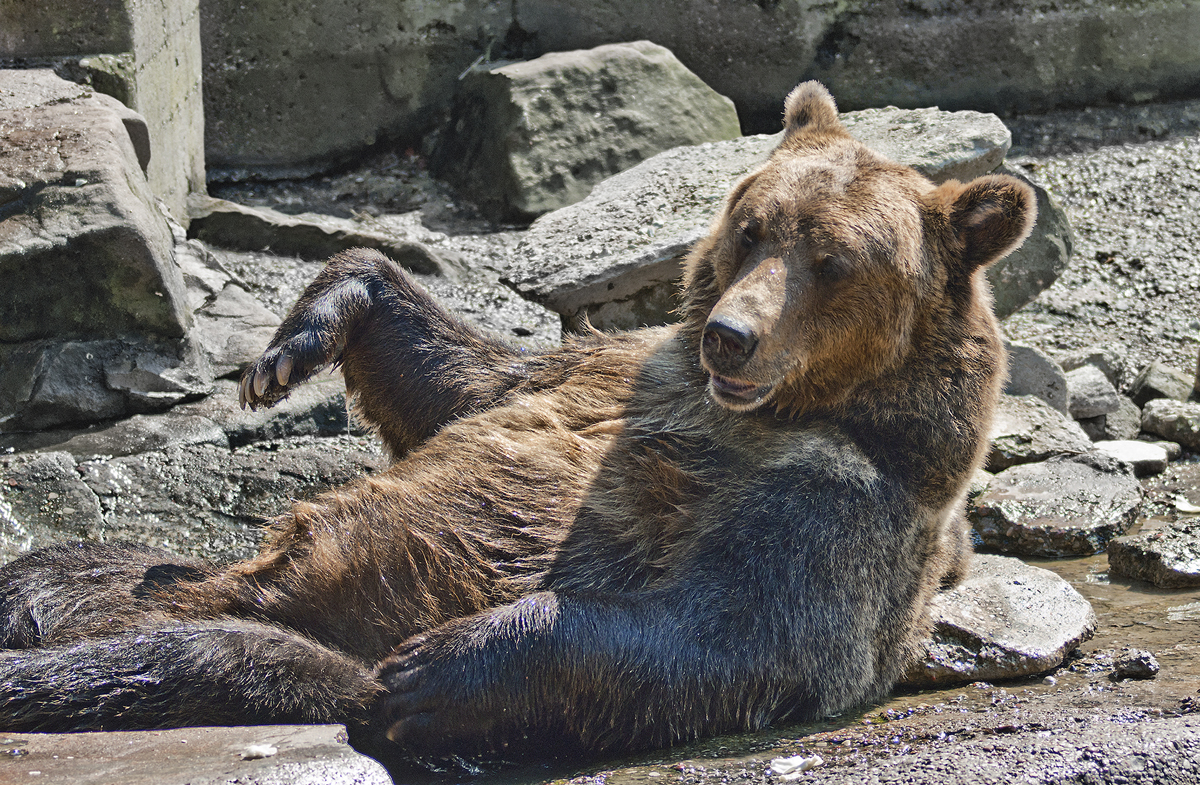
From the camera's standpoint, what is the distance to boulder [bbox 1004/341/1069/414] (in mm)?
6508

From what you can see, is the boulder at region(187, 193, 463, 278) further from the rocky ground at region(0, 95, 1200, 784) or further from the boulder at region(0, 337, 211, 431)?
the boulder at region(0, 337, 211, 431)

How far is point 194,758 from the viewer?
2.68 metres

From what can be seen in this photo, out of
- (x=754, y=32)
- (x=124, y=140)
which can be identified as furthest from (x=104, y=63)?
(x=754, y=32)

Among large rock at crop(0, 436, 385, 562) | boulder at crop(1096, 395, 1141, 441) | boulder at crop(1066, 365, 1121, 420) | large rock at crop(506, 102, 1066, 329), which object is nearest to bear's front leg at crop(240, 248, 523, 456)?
large rock at crop(0, 436, 385, 562)

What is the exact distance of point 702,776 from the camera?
2803 millimetres

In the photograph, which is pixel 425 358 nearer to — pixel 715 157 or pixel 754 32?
pixel 715 157

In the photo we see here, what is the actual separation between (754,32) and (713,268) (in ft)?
20.9

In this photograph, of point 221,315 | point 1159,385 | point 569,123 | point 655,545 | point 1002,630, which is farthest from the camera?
point 569,123

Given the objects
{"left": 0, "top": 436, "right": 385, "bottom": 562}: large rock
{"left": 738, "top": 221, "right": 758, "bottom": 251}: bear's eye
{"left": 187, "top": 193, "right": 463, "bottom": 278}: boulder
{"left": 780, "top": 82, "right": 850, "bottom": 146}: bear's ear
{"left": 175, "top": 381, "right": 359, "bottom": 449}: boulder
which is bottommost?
{"left": 0, "top": 436, "right": 385, "bottom": 562}: large rock

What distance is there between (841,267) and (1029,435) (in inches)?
121

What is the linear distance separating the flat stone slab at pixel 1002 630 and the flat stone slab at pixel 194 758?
2.01 m

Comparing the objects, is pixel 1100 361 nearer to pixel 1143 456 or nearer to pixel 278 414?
pixel 1143 456

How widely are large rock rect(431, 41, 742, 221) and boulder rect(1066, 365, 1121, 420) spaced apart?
3.25 metres

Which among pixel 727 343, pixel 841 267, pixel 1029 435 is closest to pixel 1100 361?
pixel 1029 435
